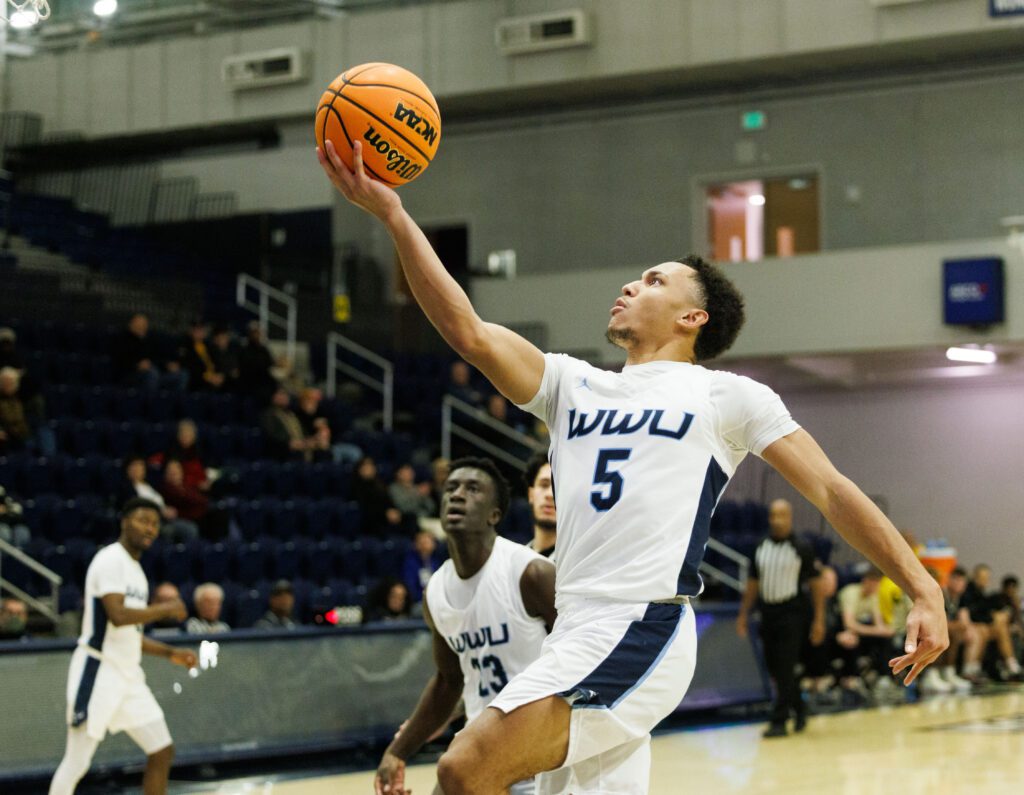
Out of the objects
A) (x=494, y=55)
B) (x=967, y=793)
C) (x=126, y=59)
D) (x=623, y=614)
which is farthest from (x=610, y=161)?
(x=623, y=614)

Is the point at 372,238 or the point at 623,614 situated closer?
the point at 623,614

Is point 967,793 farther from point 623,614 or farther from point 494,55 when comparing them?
Result: point 494,55

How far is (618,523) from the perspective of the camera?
141 inches

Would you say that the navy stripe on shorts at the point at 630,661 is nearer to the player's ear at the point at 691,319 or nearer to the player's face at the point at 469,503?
the player's ear at the point at 691,319

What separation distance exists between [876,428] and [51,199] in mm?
12302

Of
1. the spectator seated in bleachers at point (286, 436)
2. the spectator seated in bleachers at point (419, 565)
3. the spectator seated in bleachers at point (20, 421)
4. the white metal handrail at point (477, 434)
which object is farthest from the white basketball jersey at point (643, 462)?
the white metal handrail at point (477, 434)

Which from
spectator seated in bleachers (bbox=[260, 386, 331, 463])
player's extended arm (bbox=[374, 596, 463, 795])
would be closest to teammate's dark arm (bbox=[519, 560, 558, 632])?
Answer: player's extended arm (bbox=[374, 596, 463, 795])

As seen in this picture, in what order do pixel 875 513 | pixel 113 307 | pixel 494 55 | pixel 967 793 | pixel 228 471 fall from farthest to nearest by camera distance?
pixel 494 55, pixel 113 307, pixel 228 471, pixel 967 793, pixel 875 513

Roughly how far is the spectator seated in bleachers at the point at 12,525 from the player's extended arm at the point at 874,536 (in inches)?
406

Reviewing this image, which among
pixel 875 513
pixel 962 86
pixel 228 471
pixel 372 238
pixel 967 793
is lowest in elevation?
pixel 967 793

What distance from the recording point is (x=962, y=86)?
19.7 meters

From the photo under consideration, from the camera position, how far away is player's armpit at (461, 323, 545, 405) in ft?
11.7

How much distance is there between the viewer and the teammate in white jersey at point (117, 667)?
7953 mm

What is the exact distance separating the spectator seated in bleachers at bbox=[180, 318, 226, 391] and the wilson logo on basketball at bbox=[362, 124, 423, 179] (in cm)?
1335
